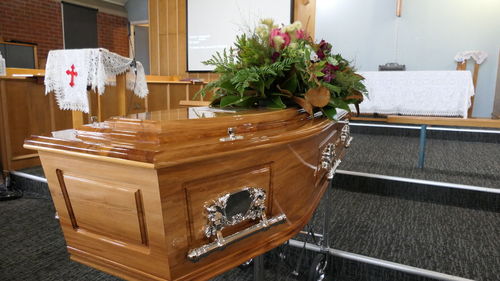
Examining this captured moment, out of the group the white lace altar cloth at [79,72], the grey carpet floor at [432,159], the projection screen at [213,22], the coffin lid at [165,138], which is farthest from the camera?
the projection screen at [213,22]

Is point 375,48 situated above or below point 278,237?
above

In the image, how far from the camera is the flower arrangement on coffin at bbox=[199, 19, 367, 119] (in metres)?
0.94

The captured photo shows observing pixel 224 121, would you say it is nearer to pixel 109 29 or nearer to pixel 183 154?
pixel 183 154

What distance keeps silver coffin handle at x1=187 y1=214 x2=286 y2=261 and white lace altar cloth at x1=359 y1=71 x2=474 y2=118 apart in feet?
10.3

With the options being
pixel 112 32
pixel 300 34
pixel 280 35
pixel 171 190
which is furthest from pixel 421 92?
pixel 112 32

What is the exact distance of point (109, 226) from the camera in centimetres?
66

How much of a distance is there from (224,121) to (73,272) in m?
1.49

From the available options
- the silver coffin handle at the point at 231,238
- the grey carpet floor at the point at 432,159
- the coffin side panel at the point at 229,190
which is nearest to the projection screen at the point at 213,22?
the grey carpet floor at the point at 432,159

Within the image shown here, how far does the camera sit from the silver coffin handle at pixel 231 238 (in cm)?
60

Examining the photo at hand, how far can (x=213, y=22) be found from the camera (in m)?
6.35

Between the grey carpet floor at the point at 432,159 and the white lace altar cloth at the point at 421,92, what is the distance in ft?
1.21

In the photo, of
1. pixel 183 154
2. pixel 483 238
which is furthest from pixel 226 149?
pixel 483 238

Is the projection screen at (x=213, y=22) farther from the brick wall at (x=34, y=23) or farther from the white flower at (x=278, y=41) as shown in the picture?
the white flower at (x=278, y=41)

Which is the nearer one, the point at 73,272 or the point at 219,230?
the point at 219,230
